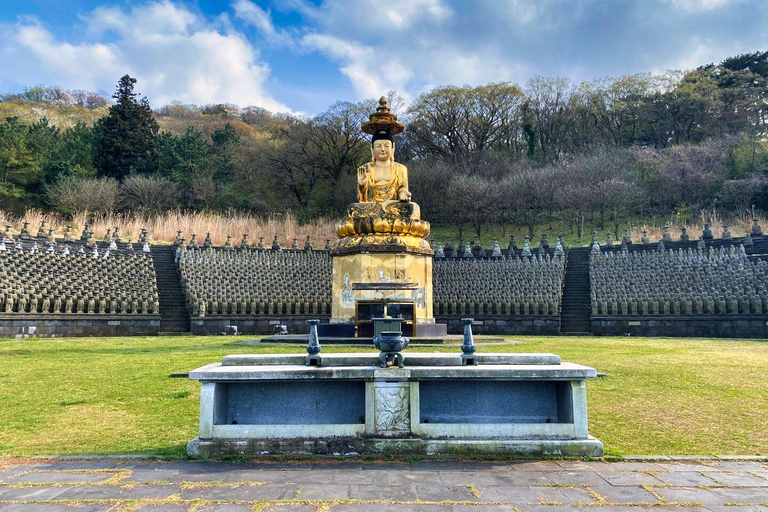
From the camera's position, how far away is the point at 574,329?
21906 mm

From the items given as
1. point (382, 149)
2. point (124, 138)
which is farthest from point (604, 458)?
point (124, 138)

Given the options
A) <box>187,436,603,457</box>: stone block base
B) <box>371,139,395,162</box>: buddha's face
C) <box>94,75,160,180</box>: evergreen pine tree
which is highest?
<box>94,75,160,180</box>: evergreen pine tree

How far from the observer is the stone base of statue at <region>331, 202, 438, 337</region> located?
14.4 meters

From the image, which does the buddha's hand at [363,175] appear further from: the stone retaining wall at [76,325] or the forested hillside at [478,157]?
the forested hillside at [478,157]

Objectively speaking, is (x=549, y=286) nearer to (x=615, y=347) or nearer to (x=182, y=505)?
(x=615, y=347)

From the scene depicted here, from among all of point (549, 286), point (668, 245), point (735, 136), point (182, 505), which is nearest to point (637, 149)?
point (735, 136)

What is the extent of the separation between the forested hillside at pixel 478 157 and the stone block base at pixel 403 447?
3795 centimetres

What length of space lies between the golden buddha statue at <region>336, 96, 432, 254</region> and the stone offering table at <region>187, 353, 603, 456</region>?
33.3 feet

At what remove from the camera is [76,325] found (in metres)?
19.5

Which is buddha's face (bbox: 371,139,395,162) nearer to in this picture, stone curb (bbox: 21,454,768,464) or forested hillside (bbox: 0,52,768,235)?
stone curb (bbox: 21,454,768,464)

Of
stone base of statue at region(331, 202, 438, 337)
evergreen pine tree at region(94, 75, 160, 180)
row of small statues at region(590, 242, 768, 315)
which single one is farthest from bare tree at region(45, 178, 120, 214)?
row of small statues at region(590, 242, 768, 315)

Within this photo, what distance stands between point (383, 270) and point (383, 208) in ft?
6.30

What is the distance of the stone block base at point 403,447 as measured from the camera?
15.0 feet

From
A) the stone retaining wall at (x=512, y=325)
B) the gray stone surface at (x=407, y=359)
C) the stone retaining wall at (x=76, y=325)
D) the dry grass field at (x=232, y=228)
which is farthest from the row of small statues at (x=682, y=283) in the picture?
the stone retaining wall at (x=76, y=325)
